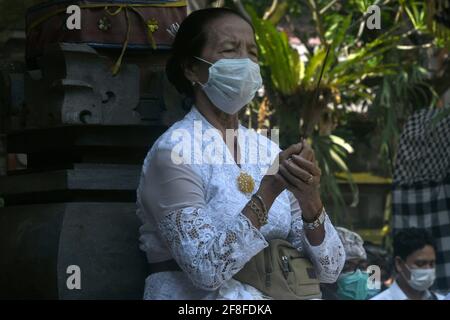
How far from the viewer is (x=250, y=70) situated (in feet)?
9.93

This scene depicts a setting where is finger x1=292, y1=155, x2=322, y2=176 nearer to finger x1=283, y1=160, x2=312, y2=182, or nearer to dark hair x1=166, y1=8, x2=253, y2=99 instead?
finger x1=283, y1=160, x2=312, y2=182

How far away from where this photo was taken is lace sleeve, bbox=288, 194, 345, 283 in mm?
2969

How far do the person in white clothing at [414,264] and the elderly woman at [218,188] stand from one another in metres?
3.13

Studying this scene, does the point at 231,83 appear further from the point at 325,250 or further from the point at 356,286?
the point at 356,286

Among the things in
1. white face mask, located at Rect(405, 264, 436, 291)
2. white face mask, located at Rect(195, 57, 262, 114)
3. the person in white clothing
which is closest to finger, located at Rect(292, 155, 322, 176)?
white face mask, located at Rect(195, 57, 262, 114)

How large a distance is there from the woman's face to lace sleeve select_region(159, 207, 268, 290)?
531 mm

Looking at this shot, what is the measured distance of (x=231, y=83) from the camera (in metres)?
3.00

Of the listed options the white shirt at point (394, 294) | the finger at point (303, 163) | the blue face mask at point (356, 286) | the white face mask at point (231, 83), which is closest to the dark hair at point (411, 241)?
the white shirt at point (394, 294)

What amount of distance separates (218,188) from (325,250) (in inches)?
15.3

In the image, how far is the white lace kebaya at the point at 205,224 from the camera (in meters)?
2.69

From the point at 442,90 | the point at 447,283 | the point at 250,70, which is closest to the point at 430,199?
the point at 447,283

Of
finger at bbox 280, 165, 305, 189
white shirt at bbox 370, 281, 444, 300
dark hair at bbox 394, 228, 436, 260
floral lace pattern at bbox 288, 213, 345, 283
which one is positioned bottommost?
white shirt at bbox 370, 281, 444, 300

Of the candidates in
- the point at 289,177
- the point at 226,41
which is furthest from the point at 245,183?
the point at 226,41
